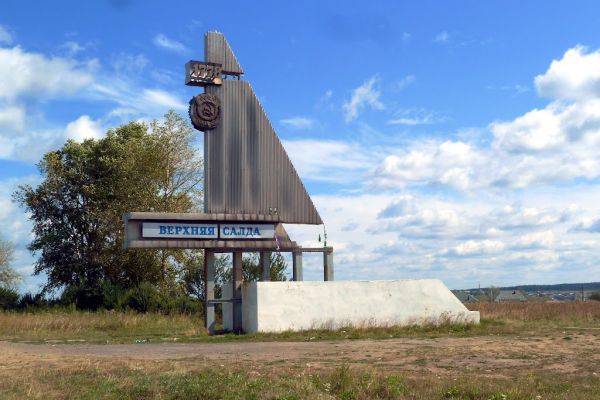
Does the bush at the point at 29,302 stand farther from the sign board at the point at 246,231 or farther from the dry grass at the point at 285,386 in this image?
the dry grass at the point at 285,386

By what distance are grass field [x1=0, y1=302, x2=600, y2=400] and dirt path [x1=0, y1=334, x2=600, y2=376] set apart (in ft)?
0.09

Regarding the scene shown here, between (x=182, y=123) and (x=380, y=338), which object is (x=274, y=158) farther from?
(x=182, y=123)

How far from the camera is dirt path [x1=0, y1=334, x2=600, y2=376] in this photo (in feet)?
50.3

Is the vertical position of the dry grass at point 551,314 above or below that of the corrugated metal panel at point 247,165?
below

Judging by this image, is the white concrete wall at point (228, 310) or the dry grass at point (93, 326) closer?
the dry grass at point (93, 326)

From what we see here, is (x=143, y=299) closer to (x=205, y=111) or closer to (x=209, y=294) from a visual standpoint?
(x=209, y=294)

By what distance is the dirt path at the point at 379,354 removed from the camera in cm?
1534

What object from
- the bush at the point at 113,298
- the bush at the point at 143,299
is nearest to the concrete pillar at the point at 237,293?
the bush at the point at 143,299

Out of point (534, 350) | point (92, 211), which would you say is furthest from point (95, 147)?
point (534, 350)

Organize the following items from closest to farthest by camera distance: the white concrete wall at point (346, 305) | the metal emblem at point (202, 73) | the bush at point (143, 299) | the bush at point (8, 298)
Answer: the white concrete wall at point (346, 305), the metal emblem at point (202, 73), the bush at point (143, 299), the bush at point (8, 298)

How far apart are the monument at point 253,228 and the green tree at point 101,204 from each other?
15382 mm

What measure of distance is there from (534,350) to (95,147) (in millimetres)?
32248

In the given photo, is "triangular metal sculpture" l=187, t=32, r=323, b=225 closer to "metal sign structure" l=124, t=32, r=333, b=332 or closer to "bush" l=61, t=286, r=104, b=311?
"metal sign structure" l=124, t=32, r=333, b=332

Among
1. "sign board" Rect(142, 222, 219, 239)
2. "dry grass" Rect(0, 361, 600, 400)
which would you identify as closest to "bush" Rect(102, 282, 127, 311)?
"sign board" Rect(142, 222, 219, 239)
